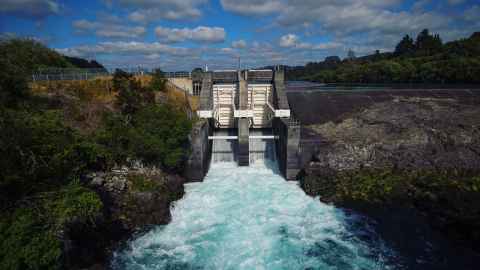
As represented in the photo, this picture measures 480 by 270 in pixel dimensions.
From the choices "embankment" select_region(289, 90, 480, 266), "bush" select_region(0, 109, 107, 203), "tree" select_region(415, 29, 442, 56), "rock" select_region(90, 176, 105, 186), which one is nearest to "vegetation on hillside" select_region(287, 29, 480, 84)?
"tree" select_region(415, 29, 442, 56)

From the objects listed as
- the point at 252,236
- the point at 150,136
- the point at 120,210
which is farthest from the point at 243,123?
the point at 120,210

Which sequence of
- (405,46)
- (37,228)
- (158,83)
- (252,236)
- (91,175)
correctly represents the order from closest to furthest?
(37,228), (252,236), (91,175), (158,83), (405,46)

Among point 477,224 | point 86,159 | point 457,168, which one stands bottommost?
point 477,224

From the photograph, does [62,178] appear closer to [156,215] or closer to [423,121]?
[156,215]

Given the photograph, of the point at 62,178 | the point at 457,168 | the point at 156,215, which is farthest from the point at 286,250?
the point at 457,168

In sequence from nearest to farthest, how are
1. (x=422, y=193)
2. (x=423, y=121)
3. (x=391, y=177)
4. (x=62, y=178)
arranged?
(x=62, y=178) < (x=422, y=193) < (x=391, y=177) < (x=423, y=121)

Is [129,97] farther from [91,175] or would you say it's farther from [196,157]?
[91,175]
